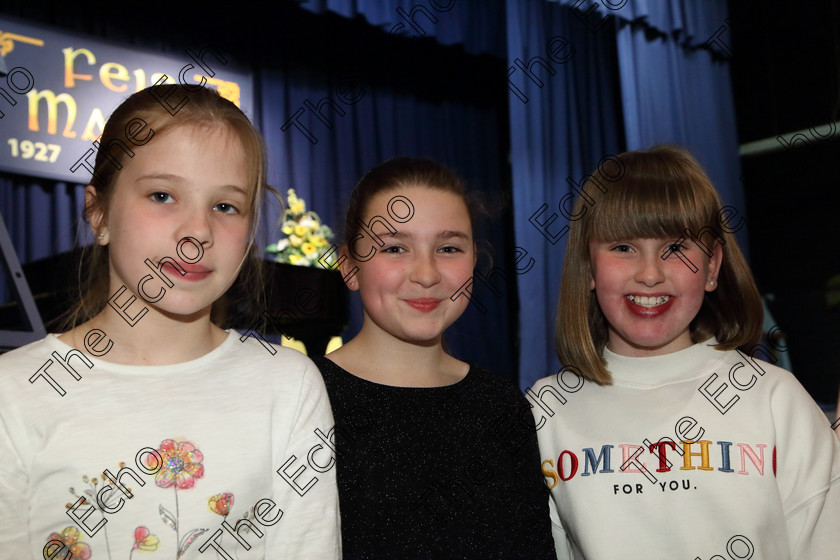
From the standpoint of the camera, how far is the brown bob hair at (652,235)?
1.51 metres

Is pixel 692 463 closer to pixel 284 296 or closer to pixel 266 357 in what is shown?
pixel 266 357

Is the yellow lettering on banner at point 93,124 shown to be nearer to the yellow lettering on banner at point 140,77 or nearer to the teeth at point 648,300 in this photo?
the yellow lettering on banner at point 140,77

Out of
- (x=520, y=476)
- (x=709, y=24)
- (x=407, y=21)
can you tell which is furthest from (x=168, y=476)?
(x=709, y=24)

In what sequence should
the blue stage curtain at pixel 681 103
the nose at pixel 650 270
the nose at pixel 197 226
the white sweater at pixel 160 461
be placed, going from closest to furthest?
the white sweater at pixel 160 461, the nose at pixel 197 226, the nose at pixel 650 270, the blue stage curtain at pixel 681 103

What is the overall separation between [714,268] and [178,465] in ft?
3.73

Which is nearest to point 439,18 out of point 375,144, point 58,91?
point 375,144

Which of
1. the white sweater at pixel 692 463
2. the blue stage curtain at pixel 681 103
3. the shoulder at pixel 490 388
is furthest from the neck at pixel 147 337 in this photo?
the blue stage curtain at pixel 681 103

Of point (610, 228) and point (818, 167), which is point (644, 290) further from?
point (818, 167)

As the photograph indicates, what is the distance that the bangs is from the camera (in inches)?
59.0

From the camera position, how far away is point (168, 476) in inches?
44.8

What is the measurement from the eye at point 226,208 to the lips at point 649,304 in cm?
79

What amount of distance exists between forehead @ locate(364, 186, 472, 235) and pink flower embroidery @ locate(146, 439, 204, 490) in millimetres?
606

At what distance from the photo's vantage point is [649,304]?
1.49 meters

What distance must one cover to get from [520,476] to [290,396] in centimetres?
50
